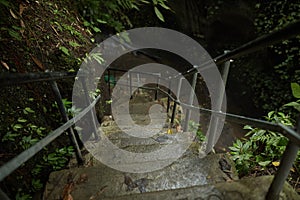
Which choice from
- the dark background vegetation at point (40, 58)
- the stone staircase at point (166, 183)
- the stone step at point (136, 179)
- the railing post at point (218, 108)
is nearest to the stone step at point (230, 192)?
the stone staircase at point (166, 183)

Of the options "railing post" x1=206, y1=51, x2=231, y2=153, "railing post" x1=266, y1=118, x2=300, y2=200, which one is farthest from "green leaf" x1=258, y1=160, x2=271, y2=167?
"railing post" x1=266, y1=118, x2=300, y2=200

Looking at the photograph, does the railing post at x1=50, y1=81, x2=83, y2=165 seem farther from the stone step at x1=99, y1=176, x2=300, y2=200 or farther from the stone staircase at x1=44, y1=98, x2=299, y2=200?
the stone step at x1=99, y1=176, x2=300, y2=200

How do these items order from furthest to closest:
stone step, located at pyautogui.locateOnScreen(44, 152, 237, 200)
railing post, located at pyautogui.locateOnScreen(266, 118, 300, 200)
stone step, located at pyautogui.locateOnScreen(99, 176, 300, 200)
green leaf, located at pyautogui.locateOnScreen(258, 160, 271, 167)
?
green leaf, located at pyautogui.locateOnScreen(258, 160, 271, 167) < stone step, located at pyautogui.locateOnScreen(44, 152, 237, 200) < stone step, located at pyautogui.locateOnScreen(99, 176, 300, 200) < railing post, located at pyautogui.locateOnScreen(266, 118, 300, 200)

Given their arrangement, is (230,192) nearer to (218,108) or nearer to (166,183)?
(166,183)

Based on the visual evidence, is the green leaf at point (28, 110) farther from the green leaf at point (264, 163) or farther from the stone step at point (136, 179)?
the green leaf at point (264, 163)

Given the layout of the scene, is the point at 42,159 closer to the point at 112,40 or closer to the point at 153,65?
the point at 112,40

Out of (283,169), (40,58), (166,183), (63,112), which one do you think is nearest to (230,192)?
(283,169)

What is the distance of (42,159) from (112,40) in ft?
23.3

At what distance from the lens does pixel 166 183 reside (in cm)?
125

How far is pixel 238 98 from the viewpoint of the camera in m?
7.71

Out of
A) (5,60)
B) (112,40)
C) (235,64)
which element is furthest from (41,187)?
(235,64)

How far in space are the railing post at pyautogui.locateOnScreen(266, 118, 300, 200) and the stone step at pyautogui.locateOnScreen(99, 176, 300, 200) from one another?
0.05 metres

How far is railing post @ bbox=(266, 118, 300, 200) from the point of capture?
72 cm

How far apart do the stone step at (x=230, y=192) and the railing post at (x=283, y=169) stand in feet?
0.15
